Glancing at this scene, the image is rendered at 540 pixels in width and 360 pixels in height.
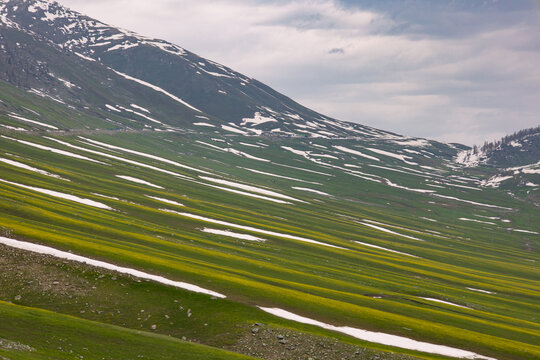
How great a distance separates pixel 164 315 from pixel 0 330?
1448cm

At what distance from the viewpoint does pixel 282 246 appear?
88625mm

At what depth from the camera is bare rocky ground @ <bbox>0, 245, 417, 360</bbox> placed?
1544 inches

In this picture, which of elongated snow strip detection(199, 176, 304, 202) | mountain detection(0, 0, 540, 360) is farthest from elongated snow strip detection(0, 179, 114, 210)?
elongated snow strip detection(199, 176, 304, 202)

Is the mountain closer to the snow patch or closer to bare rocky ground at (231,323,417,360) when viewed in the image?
bare rocky ground at (231,323,417,360)

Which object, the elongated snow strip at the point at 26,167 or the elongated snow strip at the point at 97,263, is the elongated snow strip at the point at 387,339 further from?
the elongated snow strip at the point at 26,167

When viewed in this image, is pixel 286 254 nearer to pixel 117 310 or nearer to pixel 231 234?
pixel 231 234

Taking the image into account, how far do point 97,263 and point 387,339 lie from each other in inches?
1191

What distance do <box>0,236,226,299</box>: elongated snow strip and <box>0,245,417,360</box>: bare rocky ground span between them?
1983mm

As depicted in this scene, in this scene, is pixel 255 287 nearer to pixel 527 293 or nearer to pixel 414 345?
pixel 414 345

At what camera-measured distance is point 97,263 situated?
48.2 metres

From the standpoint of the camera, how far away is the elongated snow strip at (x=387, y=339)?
44.6m

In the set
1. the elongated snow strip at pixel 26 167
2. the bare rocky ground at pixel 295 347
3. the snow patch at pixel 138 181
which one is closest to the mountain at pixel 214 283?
the bare rocky ground at pixel 295 347

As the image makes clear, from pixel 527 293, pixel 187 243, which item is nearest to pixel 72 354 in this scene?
pixel 187 243

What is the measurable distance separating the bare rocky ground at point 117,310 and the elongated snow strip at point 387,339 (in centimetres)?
419
